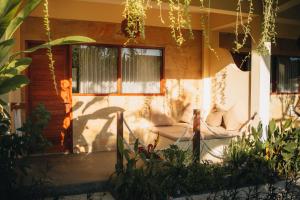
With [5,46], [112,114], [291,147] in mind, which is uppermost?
[5,46]

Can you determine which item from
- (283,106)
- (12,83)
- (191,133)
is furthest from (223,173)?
(283,106)

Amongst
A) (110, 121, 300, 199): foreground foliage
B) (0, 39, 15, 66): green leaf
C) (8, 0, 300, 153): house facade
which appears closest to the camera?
(0, 39, 15, 66): green leaf

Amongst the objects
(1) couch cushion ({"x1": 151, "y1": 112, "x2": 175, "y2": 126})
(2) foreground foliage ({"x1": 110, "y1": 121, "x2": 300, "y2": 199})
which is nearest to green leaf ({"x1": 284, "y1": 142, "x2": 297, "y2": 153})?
(2) foreground foliage ({"x1": 110, "y1": 121, "x2": 300, "y2": 199})

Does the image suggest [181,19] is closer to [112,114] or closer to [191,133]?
[191,133]

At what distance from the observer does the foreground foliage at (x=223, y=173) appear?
376cm

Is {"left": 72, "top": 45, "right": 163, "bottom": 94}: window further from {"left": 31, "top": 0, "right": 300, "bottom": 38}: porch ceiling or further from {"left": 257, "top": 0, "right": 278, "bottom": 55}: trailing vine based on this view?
{"left": 257, "top": 0, "right": 278, "bottom": 55}: trailing vine

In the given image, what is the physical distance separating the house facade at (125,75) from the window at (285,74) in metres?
1.46

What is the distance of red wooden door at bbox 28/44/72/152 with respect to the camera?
6.30 meters

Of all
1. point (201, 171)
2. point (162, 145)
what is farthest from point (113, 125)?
point (201, 171)

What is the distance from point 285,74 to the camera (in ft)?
29.5

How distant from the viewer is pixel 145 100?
7195 millimetres

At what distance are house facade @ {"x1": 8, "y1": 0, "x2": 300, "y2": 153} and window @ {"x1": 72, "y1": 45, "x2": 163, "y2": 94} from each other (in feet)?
0.07

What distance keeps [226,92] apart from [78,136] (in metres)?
3.51

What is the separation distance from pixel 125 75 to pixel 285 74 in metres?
4.75
